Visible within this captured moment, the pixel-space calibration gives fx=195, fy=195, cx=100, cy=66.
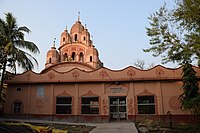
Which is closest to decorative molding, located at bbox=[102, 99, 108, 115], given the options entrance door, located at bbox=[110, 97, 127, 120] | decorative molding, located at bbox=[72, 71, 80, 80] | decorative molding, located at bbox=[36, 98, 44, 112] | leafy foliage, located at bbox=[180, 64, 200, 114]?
entrance door, located at bbox=[110, 97, 127, 120]

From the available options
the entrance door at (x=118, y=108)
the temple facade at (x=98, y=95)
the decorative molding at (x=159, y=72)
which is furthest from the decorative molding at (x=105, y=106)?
the decorative molding at (x=159, y=72)

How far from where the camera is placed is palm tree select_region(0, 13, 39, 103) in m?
17.1

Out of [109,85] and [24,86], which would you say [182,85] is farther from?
[24,86]

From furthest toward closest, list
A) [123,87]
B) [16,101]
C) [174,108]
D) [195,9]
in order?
[16,101]
[123,87]
[174,108]
[195,9]

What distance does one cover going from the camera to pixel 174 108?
17.0 m

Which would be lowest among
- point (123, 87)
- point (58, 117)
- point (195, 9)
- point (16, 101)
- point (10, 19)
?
point (58, 117)

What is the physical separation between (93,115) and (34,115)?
19.2 feet

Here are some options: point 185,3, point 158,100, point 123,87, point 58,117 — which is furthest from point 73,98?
point 185,3

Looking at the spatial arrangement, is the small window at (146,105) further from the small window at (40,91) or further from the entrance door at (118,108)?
the small window at (40,91)

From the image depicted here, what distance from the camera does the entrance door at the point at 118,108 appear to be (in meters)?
18.2

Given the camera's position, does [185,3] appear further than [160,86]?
No

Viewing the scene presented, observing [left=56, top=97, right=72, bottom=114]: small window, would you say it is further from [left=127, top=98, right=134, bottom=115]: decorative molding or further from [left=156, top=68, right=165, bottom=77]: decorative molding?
[left=156, top=68, right=165, bottom=77]: decorative molding

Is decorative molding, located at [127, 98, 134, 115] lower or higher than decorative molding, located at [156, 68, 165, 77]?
lower

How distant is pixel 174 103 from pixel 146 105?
2402 millimetres
